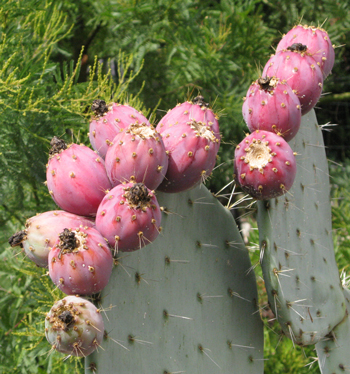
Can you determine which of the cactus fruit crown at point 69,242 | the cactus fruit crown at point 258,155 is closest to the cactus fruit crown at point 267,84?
the cactus fruit crown at point 258,155

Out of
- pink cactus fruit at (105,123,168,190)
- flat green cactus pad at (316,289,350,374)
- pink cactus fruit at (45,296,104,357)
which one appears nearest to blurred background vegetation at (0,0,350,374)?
flat green cactus pad at (316,289,350,374)

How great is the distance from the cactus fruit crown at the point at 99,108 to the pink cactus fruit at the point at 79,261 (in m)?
0.25

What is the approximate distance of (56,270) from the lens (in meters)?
0.69

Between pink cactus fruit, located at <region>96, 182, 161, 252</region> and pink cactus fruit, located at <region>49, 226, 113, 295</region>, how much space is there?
0.9 inches

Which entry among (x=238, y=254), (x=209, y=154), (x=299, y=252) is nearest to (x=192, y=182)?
(x=209, y=154)

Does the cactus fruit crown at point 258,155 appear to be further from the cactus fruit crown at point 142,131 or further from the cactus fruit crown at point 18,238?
the cactus fruit crown at point 18,238

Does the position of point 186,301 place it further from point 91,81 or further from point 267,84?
point 91,81

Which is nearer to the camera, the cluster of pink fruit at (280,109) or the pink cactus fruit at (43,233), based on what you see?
the pink cactus fruit at (43,233)

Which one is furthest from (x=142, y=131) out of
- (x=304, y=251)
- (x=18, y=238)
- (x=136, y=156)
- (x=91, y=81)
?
(x=91, y=81)

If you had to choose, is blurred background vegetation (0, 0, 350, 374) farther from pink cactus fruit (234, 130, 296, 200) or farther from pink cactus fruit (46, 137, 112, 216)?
pink cactus fruit (46, 137, 112, 216)

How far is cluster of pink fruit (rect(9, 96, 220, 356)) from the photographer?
69 centimetres

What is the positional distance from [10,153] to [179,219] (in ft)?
2.58

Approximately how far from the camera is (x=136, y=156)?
76 centimetres

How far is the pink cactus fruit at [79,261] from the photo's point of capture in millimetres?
682
